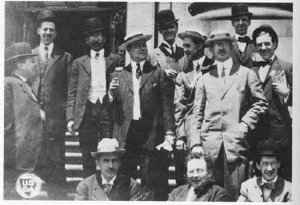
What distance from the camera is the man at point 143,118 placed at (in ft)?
8.86

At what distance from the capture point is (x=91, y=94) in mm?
2717

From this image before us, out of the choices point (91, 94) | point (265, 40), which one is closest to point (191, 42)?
point (265, 40)

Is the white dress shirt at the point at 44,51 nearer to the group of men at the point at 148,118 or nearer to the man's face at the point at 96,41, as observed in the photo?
the group of men at the point at 148,118

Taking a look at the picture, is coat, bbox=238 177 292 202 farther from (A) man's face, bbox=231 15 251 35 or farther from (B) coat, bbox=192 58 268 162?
(A) man's face, bbox=231 15 251 35

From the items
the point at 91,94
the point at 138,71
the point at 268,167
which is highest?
the point at 138,71

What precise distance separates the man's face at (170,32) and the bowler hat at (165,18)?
0.06 feet

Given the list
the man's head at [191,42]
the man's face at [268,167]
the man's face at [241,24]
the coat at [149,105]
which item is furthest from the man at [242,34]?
the man's face at [268,167]

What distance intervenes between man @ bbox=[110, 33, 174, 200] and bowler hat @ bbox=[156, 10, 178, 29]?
0.36ft

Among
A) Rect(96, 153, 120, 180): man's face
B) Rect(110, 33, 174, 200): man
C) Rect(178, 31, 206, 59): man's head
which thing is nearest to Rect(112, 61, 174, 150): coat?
Rect(110, 33, 174, 200): man

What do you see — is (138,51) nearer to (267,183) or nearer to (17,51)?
(17,51)

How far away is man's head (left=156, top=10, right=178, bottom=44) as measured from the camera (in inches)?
107

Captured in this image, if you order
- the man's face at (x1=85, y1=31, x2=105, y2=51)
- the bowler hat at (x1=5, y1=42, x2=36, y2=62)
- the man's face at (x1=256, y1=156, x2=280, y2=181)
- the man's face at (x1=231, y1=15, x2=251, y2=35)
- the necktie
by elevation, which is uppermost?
the man's face at (x1=231, y1=15, x2=251, y2=35)

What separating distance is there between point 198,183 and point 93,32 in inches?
45.0
